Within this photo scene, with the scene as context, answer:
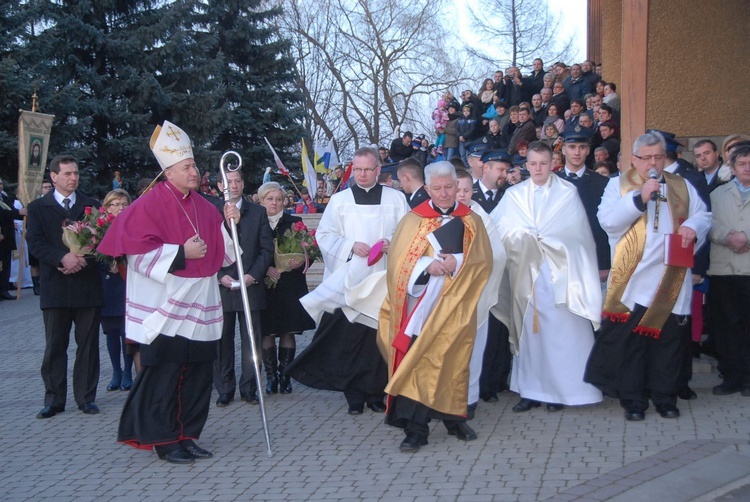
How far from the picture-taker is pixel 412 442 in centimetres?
612

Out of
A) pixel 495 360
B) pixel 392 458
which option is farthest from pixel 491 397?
pixel 392 458

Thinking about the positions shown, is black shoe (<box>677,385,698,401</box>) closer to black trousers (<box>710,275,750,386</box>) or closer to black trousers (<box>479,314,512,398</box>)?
black trousers (<box>710,275,750,386</box>)

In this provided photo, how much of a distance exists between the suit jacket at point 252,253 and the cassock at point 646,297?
2.84m

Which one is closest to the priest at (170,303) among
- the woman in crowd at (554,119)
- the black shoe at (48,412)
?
the black shoe at (48,412)

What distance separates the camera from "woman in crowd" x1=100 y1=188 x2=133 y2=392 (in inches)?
315

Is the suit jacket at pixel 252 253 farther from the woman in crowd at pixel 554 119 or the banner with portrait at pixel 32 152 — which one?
the banner with portrait at pixel 32 152

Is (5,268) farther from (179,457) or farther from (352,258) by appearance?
(179,457)

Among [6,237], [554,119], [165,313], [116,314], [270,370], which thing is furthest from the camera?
[6,237]

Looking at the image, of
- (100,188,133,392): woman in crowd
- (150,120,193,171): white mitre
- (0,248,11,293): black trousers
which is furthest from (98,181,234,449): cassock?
(0,248,11,293): black trousers

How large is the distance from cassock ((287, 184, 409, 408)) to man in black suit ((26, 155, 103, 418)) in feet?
5.65

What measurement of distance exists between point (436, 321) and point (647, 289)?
5.82 ft

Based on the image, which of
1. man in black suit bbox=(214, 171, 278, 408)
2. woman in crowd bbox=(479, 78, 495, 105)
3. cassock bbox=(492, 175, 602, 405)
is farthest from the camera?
woman in crowd bbox=(479, 78, 495, 105)

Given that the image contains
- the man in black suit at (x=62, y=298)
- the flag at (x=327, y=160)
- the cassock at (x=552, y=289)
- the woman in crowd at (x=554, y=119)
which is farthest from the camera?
the flag at (x=327, y=160)

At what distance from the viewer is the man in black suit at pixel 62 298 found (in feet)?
24.4
